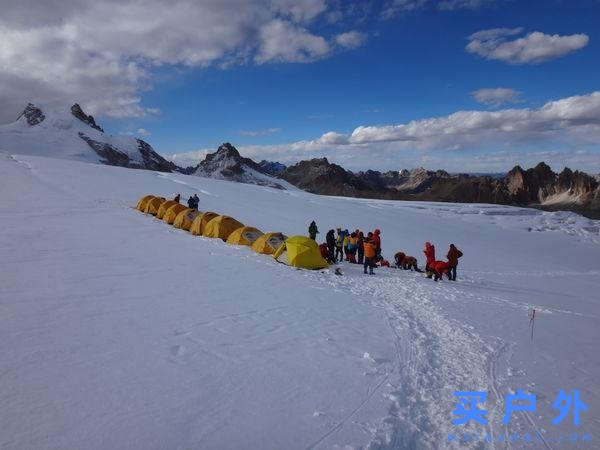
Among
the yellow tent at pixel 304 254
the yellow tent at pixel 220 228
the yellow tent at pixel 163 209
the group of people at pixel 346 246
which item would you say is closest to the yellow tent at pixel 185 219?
the yellow tent at pixel 220 228

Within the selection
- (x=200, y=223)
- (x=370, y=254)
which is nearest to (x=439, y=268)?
(x=370, y=254)

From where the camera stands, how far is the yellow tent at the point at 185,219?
73.3 ft

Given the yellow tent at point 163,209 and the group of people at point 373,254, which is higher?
the yellow tent at point 163,209

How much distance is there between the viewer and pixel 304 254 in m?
16.1

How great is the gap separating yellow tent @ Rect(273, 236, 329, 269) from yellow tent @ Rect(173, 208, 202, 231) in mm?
7952

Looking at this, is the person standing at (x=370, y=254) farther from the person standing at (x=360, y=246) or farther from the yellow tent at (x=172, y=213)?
the yellow tent at (x=172, y=213)

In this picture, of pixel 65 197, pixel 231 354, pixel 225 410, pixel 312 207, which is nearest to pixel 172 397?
pixel 225 410

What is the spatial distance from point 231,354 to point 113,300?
385 cm

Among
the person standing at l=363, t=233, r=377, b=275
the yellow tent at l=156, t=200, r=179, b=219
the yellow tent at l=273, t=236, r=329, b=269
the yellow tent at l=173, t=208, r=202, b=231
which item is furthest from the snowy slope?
the yellow tent at l=156, t=200, r=179, b=219

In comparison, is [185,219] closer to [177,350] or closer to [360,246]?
[360,246]

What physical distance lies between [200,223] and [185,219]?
1.62 m

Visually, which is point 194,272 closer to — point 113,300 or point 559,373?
point 113,300

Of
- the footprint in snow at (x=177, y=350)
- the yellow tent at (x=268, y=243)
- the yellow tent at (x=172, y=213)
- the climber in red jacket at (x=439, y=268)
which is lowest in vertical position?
the climber in red jacket at (x=439, y=268)

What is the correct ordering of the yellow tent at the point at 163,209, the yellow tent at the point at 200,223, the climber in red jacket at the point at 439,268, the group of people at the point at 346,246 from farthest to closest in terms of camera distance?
the yellow tent at the point at 163,209 → the yellow tent at the point at 200,223 → the group of people at the point at 346,246 → the climber in red jacket at the point at 439,268
